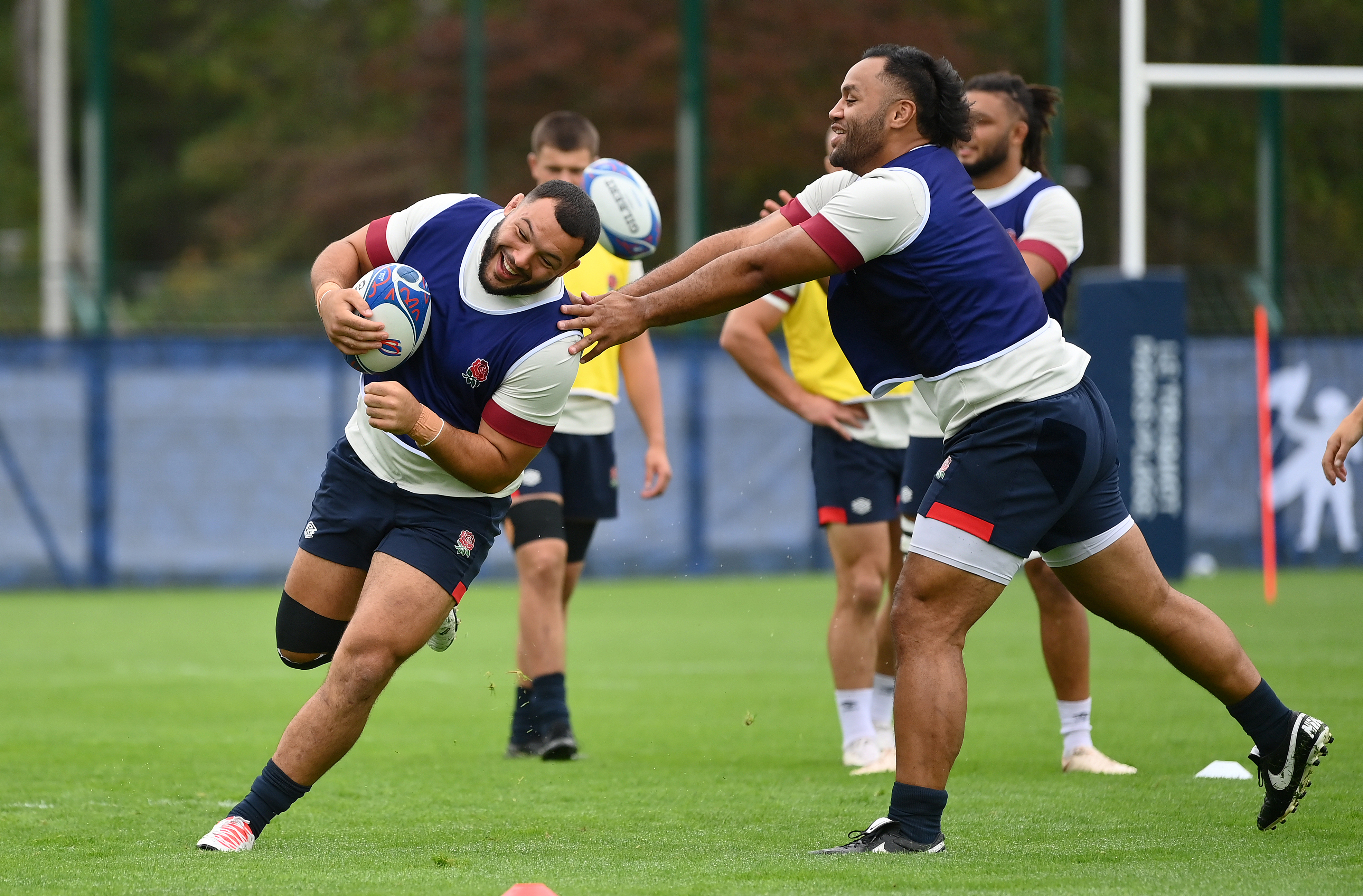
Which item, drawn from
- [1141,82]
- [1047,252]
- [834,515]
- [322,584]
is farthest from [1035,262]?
[1141,82]

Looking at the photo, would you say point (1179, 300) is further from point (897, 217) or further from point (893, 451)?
point (897, 217)

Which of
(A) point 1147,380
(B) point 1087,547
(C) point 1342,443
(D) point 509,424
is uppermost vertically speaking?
(D) point 509,424

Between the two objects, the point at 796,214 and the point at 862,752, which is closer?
the point at 796,214

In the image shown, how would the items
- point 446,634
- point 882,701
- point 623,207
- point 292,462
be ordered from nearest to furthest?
point 446,634 → point 623,207 → point 882,701 → point 292,462

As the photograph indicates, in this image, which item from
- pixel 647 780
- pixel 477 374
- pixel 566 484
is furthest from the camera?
pixel 566 484

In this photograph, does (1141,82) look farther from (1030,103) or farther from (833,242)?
(833,242)

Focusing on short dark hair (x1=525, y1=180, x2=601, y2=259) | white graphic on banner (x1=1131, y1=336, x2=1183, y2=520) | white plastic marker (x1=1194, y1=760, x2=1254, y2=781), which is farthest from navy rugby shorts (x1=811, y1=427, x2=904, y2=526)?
white graphic on banner (x1=1131, y1=336, x2=1183, y2=520)

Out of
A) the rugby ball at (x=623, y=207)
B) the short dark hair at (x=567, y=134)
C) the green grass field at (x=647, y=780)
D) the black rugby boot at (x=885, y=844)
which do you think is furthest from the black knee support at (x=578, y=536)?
the black rugby boot at (x=885, y=844)

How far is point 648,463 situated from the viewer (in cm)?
728

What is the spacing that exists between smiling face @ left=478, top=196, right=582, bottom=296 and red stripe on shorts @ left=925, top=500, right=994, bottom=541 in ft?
4.15

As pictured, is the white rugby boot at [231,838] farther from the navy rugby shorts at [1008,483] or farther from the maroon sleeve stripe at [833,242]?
the maroon sleeve stripe at [833,242]

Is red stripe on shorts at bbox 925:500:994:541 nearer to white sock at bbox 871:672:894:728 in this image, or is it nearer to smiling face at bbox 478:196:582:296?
smiling face at bbox 478:196:582:296

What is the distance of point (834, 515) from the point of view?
263 inches

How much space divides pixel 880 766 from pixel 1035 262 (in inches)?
76.4
